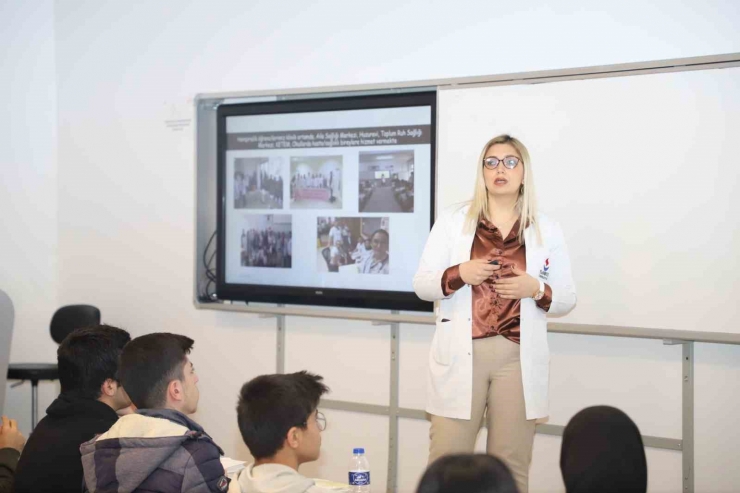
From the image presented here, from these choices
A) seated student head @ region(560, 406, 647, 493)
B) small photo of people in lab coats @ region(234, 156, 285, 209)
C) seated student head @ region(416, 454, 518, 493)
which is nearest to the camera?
seated student head @ region(416, 454, 518, 493)

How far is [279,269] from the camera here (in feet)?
14.7

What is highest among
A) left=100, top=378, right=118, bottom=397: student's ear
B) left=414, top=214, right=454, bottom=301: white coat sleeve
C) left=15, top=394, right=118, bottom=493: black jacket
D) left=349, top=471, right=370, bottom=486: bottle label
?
left=414, top=214, right=454, bottom=301: white coat sleeve

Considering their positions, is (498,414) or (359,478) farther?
(498,414)

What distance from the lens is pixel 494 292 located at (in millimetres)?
3094

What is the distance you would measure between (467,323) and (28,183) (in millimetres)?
3438

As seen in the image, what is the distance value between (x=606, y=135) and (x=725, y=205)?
0.59 metres

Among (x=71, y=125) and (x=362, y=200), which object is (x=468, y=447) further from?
(x=71, y=125)

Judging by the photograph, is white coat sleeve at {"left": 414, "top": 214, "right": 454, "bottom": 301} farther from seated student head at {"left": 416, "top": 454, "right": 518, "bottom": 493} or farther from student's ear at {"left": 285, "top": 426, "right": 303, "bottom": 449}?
seated student head at {"left": 416, "top": 454, "right": 518, "bottom": 493}

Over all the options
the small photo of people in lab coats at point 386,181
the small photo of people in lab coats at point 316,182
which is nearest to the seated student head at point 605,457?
the small photo of people in lab coats at point 386,181

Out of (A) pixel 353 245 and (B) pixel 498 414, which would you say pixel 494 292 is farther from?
(A) pixel 353 245

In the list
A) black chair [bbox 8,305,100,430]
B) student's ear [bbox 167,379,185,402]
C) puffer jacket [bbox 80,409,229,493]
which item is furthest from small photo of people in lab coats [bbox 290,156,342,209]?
puffer jacket [bbox 80,409,229,493]

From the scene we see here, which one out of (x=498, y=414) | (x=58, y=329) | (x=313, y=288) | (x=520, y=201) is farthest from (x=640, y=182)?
(x=58, y=329)

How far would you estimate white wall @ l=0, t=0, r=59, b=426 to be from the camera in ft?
16.8

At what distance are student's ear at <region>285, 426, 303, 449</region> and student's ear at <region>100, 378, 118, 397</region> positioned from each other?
0.84 metres
